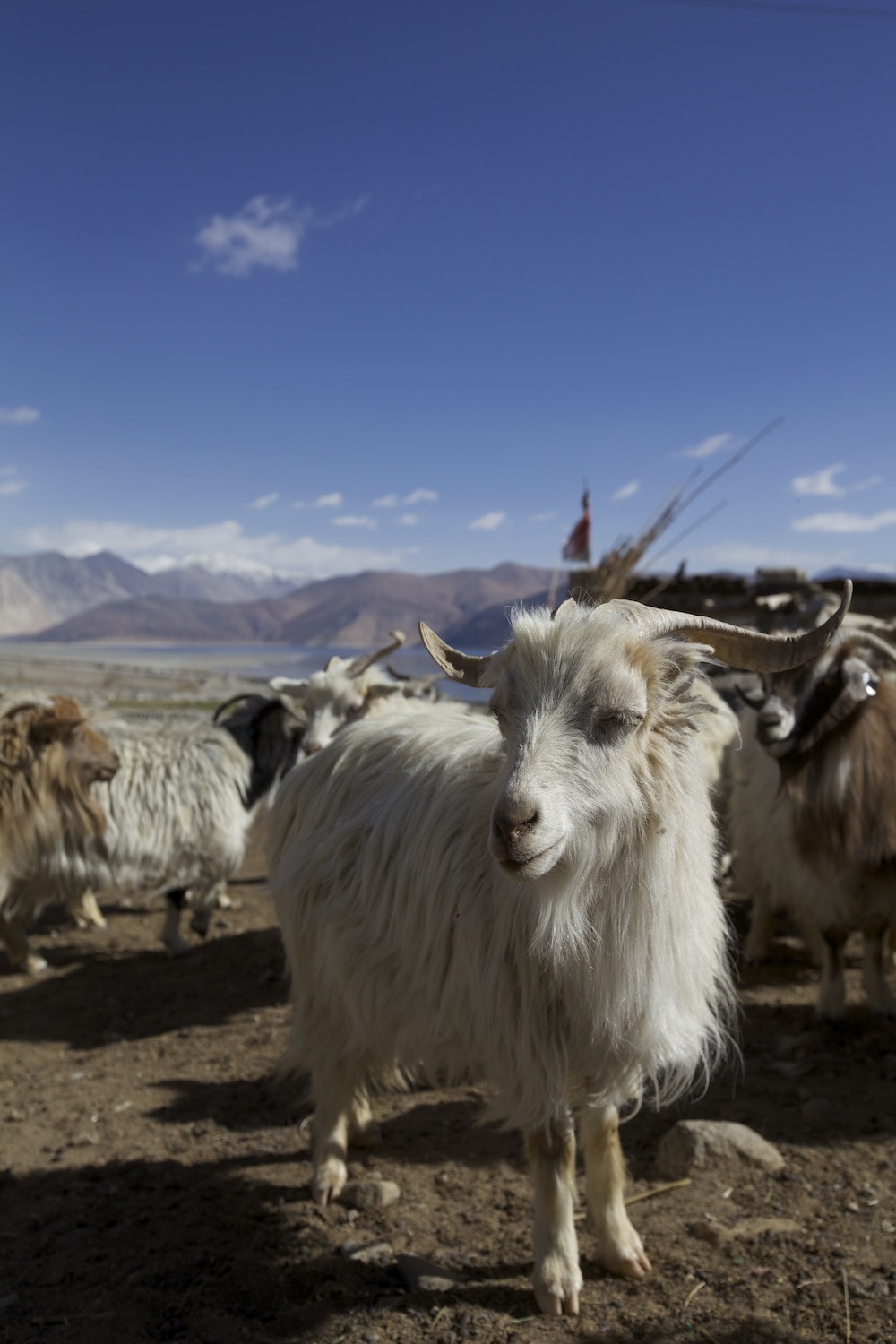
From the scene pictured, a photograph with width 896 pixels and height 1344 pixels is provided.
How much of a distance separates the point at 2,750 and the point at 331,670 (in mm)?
2183

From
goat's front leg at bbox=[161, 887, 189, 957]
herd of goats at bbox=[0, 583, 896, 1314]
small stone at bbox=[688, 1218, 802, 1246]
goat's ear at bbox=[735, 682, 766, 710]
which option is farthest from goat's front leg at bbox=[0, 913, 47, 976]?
goat's ear at bbox=[735, 682, 766, 710]

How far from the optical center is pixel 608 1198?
2.94m

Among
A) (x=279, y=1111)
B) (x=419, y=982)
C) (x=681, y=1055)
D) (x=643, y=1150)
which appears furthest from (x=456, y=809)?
(x=279, y=1111)

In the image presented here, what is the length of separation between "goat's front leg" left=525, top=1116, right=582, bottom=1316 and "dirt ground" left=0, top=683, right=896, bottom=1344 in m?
0.09

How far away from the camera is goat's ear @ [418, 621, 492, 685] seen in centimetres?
281

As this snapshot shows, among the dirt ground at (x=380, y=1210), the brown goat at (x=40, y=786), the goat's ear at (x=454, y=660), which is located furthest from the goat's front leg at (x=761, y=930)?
the brown goat at (x=40, y=786)

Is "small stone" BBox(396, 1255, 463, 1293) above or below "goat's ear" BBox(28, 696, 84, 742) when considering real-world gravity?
below

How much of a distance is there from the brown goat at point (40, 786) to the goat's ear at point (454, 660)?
394 centimetres

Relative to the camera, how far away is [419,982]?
9.79 feet

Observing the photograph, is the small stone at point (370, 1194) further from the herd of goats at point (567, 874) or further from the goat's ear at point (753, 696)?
the goat's ear at point (753, 696)

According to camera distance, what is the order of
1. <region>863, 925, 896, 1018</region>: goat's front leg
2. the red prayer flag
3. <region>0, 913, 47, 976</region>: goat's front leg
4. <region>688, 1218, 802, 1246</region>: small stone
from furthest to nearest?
1. the red prayer flag
2. <region>0, 913, 47, 976</region>: goat's front leg
3. <region>863, 925, 896, 1018</region>: goat's front leg
4. <region>688, 1218, 802, 1246</region>: small stone

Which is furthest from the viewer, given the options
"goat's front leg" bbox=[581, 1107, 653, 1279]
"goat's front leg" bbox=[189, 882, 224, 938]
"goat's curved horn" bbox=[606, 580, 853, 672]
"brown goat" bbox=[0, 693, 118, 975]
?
"goat's front leg" bbox=[189, 882, 224, 938]

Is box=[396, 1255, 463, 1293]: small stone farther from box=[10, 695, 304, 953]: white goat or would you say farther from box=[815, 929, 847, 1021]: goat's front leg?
box=[10, 695, 304, 953]: white goat

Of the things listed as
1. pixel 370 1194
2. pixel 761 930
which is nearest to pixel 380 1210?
pixel 370 1194
